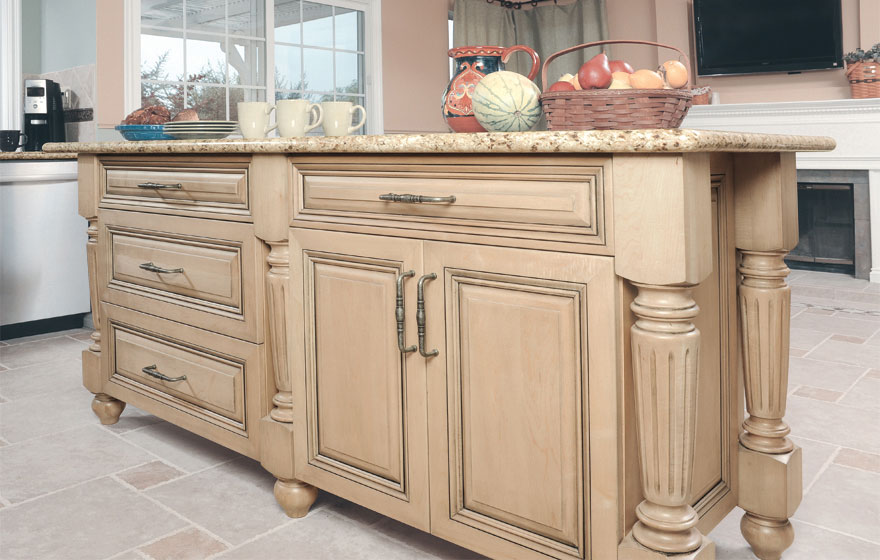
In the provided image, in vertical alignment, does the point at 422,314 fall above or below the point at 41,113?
below

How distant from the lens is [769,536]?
1.46 metres

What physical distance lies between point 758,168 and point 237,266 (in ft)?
3.72

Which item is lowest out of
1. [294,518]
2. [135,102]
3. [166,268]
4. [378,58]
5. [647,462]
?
[294,518]

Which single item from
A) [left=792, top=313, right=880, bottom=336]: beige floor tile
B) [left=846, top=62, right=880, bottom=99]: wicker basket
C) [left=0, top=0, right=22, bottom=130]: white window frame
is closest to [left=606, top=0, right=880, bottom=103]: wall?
[left=846, top=62, right=880, bottom=99]: wicker basket

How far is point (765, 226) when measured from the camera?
1.41 meters

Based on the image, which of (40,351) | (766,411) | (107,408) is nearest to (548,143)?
(766,411)

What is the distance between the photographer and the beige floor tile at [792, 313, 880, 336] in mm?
3438

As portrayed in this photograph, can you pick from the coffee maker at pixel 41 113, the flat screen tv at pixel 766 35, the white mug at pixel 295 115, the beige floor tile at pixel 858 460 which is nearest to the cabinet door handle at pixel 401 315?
the white mug at pixel 295 115

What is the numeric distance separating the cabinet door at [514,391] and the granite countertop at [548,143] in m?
0.17

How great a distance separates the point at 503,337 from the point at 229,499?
0.93m

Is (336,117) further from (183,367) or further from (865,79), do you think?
(865,79)

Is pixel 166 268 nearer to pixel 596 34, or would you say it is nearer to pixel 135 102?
pixel 135 102

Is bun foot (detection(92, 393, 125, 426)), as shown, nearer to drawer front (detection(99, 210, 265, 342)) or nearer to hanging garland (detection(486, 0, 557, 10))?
drawer front (detection(99, 210, 265, 342))

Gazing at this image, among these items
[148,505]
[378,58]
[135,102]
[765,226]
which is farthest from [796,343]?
[378,58]
